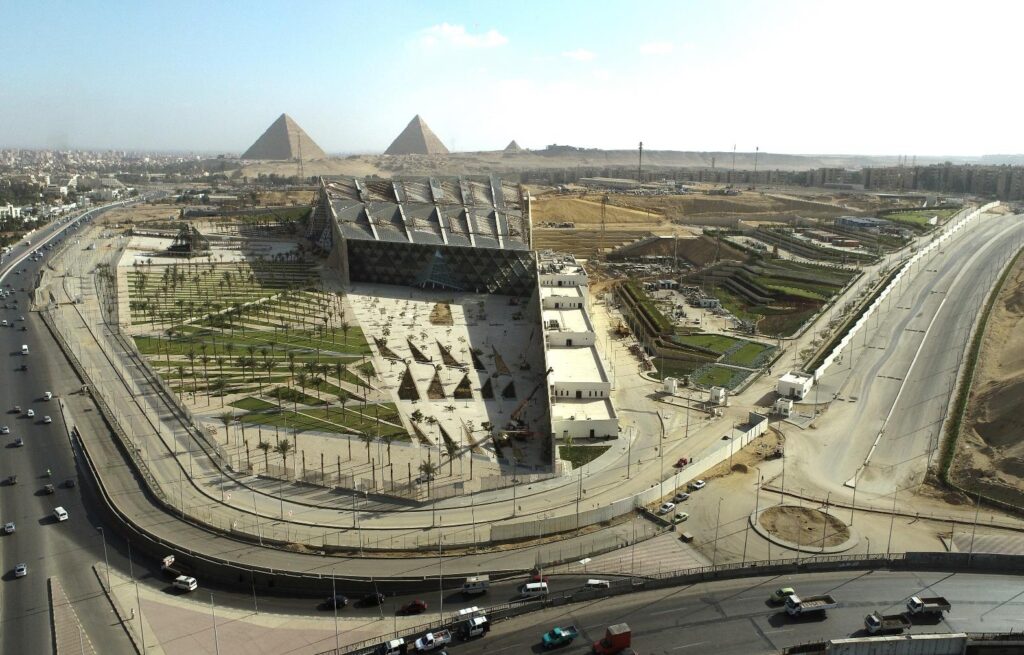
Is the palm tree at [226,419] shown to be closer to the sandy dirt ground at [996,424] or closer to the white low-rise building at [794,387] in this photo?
the white low-rise building at [794,387]

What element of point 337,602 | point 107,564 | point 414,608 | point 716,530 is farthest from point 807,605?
point 107,564

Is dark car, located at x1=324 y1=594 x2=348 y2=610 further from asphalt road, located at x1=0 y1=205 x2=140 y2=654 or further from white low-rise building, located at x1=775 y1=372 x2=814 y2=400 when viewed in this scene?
white low-rise building, located at x1=775 y1=372 x2=814 y2=400

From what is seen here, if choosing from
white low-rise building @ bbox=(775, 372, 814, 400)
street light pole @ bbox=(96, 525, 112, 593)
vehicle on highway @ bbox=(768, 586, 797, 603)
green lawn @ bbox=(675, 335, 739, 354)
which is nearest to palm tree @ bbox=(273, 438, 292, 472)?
street light pole @ bbox=(96, 525, 112, 593)

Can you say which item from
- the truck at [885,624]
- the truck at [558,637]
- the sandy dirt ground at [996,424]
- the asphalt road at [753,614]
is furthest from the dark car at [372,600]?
the sandy dirt ground at [996,424]

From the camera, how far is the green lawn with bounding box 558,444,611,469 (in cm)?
2735

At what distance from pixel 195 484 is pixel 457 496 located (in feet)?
30.7

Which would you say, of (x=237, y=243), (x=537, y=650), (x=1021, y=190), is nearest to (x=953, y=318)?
(x=537, y=650)

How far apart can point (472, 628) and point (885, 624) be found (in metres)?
9.40

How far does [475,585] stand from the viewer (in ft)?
61.9

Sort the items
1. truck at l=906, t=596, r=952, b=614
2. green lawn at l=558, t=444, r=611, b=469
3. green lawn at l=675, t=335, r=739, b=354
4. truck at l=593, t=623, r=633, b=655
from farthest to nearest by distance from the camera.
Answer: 1. green lawn at l=675, t=335, r=739, b=354
2. green lawn at l=558, t=444, r=611, b=469
3. truck at l=906, t=596, r=952, b=614
4. truck at l=593, t=623, r=633, b=655

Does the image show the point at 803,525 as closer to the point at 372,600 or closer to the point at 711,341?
the point at 372,600

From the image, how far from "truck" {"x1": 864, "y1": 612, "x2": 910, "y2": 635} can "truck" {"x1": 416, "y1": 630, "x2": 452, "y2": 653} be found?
9.62 meters

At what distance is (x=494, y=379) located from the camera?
36.7 metres

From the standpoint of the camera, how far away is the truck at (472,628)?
16.5 meters
